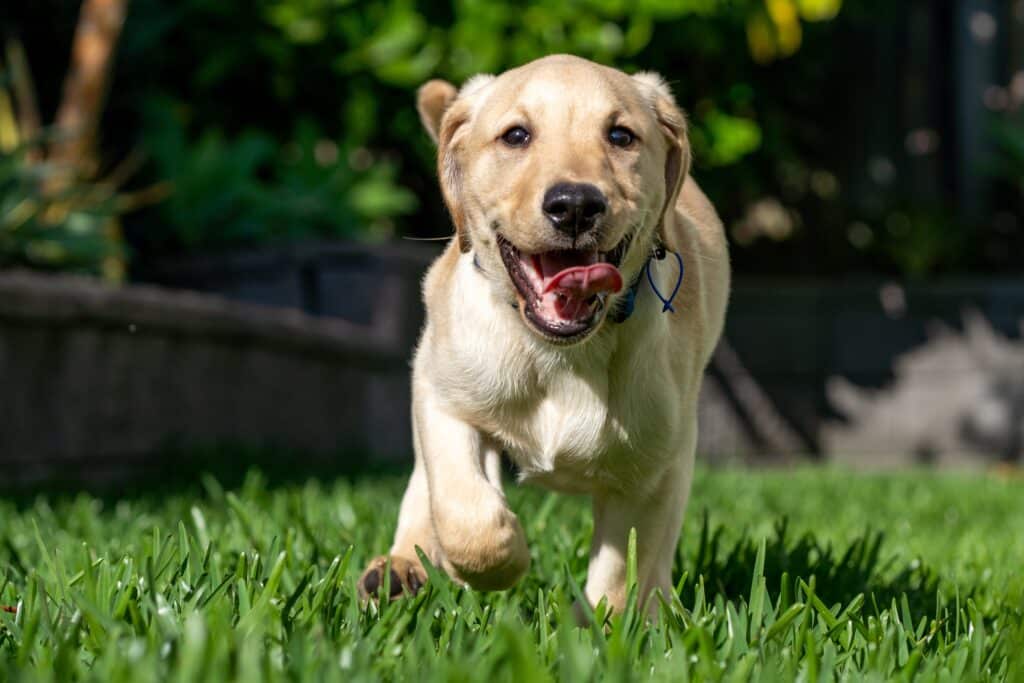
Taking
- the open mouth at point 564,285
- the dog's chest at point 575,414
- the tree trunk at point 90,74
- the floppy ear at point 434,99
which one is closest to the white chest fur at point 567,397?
the dog's chest at point 575,414

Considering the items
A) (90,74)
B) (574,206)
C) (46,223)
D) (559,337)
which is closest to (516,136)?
(574,206)

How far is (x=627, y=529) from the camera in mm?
2744

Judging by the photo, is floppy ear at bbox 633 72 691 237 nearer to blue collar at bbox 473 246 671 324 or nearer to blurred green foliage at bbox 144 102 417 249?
blue collar at bbox 473 246 671 324

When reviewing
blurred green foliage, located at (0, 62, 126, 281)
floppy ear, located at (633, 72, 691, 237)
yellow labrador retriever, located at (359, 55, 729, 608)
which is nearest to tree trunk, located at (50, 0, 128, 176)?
blurred green foliage, located at (0, 62, 126, 281)

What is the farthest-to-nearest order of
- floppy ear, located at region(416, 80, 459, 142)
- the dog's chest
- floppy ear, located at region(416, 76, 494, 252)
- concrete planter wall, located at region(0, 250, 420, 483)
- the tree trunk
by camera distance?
the tree trunk < concrete planter wall, located at region(0, 250, 420, 483) < floppy ear, located at region(416, 80, 459, 142) < floppy ear, located at region(416, 76, 494, 252) < the dog's chest

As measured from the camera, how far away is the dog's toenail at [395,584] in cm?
268

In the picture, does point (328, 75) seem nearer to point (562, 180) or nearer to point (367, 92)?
point (367, 92)

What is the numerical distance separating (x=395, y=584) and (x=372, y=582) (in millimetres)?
47

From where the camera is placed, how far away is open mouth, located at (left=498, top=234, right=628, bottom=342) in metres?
2.43

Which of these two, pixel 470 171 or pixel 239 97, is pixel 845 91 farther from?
pixel 470 171

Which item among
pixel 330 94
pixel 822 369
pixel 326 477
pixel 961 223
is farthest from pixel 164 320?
pixel 961 223

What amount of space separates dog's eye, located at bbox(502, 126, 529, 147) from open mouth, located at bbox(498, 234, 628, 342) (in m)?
0.20

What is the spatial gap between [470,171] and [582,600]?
95 cm

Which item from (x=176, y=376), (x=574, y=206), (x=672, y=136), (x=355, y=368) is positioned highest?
(x=672, y=136)
